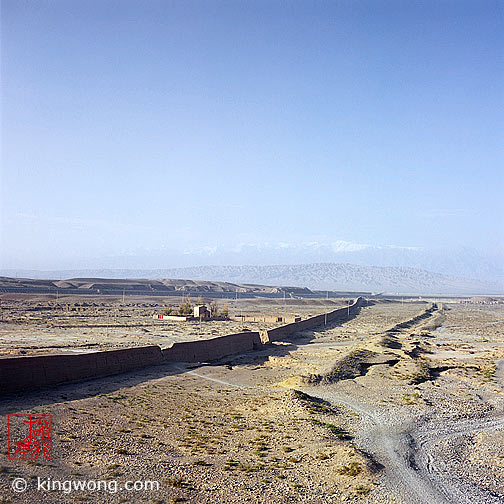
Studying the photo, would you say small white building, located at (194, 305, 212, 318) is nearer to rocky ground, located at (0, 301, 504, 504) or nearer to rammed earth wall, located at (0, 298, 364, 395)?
rammed earth wall, located at (0, 298, 364, 395)

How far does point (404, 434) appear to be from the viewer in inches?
604

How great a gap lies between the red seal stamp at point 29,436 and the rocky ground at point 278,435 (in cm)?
28

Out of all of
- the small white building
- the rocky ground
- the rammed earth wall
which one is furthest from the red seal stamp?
the small white building

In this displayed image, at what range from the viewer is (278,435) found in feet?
48.5

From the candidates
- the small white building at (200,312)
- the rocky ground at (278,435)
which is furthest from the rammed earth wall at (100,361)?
the small white building at (200,312)

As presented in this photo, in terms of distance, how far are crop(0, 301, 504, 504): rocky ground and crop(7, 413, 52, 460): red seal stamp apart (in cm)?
28

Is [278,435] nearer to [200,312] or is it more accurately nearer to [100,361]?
[100,361]

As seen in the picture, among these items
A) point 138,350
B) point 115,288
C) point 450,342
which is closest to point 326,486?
point 138,350

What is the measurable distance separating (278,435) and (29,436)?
6.74m

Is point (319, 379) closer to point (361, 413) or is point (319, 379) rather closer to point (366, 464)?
point (361, 413)

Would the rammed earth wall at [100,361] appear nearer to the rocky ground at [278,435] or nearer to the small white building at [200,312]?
the rocky ground at [278,435]

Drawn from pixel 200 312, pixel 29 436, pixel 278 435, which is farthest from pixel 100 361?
pixel 200 312

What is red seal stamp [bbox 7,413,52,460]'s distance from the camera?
11953mm

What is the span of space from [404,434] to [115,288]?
144 metres
